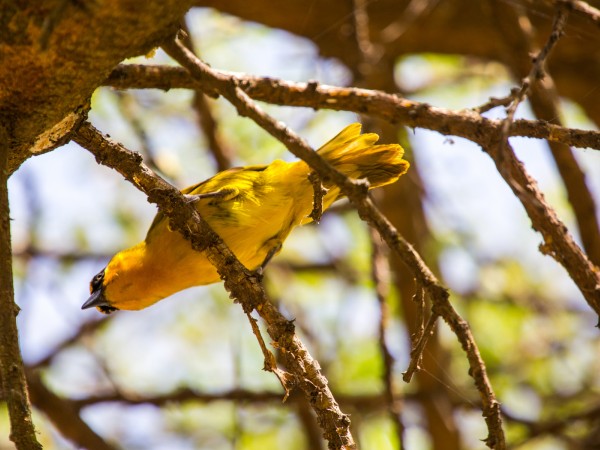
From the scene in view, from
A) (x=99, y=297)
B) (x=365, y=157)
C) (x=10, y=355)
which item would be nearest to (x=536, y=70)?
(x=365, y=157)

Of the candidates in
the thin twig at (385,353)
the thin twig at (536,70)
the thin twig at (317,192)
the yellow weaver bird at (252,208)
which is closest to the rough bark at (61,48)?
the thin twig at (317,192)

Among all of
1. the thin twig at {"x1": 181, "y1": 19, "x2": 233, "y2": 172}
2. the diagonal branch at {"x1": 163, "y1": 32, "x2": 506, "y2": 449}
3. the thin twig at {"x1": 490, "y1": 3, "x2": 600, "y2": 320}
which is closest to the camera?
the diagonal branch at {"x1": 163, "y1": 32, "x2": 506, "y2": 449}

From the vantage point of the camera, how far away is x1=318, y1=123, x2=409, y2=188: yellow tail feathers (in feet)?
10.1

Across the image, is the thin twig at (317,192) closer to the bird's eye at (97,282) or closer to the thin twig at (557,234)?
the thin twig at (557,234)

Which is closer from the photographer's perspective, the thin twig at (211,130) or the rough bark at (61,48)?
the rough bark at (61,48)

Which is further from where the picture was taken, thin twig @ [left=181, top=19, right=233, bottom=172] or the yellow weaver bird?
thin twig @ [left=181, top=19, right=233, bottom=172]

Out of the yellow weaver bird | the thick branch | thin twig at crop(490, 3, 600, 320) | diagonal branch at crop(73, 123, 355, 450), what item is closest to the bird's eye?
the yellow weaver bird

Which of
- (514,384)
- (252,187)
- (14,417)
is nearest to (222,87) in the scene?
(14,417)

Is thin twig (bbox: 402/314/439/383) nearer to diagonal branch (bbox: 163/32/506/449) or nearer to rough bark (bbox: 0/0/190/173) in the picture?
diagonal branch (bbox: 163/32/506/449)

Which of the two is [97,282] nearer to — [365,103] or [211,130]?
[211,130]

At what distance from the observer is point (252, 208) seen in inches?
130

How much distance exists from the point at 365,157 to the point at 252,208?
1.92 ft

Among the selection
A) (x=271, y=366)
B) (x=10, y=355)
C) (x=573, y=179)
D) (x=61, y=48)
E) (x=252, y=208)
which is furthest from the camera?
(x=573, y=179)

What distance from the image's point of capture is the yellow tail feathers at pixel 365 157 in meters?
3.07
